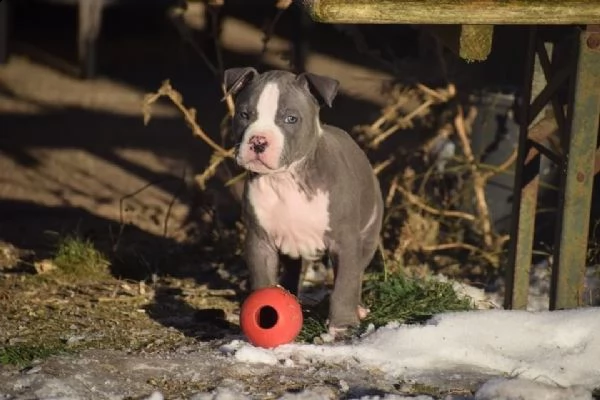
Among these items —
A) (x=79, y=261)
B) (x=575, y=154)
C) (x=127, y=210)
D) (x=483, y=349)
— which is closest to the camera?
(x=483, y=349)

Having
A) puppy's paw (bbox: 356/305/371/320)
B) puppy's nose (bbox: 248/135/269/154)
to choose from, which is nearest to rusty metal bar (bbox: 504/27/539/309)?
puppy's paw (bbox: 356/305/371/320)

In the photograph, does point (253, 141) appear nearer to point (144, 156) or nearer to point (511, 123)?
point (511, 123)

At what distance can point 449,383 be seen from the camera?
564 centimetres

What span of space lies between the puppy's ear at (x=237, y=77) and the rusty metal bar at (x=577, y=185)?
1.60 meters

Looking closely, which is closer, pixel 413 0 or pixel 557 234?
pixel 413 0

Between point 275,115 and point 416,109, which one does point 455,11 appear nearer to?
point 275,115

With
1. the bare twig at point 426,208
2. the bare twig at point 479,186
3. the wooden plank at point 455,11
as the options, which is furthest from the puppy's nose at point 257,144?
the bare twig at point 479,186

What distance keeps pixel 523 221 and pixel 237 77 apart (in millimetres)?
2070

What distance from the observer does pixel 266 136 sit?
589cm

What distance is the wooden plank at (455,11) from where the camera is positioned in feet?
18.7

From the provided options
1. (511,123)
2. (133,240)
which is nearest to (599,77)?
(511,123)

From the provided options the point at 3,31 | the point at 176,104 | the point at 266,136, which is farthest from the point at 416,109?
the point at 3,31

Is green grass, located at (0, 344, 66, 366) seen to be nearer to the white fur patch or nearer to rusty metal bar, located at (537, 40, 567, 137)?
the white fur patch

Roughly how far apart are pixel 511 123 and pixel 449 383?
347 centimetres
